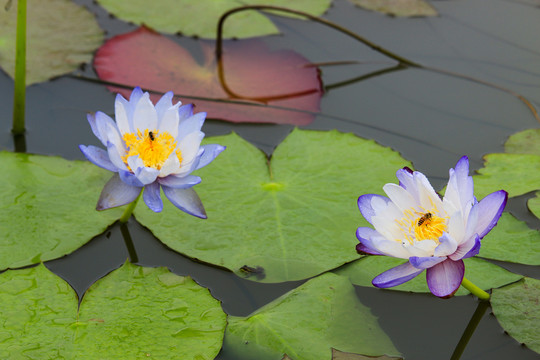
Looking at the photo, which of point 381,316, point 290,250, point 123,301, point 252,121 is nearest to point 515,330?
point 381,316

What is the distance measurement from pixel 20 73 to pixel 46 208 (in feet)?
2.39

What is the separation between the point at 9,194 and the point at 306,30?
2150mm

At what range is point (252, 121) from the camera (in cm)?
296

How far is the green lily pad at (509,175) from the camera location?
2.52m

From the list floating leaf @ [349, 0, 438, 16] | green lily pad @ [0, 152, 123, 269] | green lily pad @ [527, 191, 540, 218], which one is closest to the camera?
green lily pad @ [0, 152, 123, 269]

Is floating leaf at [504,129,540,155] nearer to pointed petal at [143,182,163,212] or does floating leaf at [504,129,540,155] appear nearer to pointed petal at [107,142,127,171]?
pointed petal at [143,182,163,212]

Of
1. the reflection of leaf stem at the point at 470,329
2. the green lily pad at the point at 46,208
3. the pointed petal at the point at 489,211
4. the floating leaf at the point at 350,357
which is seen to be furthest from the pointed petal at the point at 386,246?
the green lily pad at the point at 46,208

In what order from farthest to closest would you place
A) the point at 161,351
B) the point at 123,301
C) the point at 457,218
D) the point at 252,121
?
the point at 252,121 → the point at 123,301 → the point at 161,351 → the point at 457,218

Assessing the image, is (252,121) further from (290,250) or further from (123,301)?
(123,301)

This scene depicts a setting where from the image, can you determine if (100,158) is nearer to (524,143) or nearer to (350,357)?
(350,357)

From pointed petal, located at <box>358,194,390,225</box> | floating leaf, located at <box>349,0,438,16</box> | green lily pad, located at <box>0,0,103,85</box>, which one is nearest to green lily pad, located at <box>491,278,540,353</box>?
pointed petal, located at <box>358,194,390,225</box>

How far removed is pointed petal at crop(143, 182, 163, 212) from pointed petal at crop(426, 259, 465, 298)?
89 cm

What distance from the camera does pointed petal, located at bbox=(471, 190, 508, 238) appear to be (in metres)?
1.67

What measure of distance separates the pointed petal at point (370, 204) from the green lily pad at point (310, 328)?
0.38 m
